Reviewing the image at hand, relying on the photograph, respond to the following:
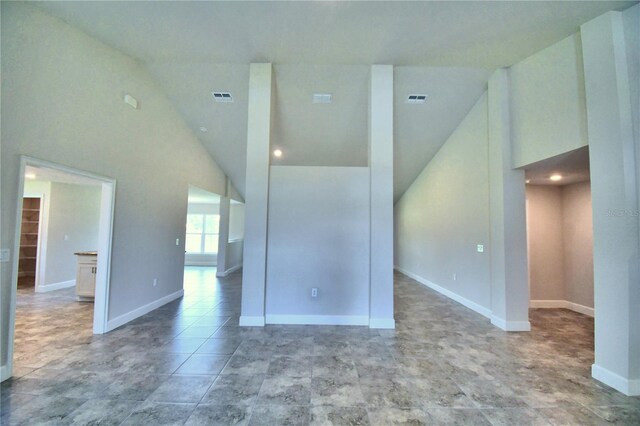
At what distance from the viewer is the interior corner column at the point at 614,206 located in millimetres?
2430

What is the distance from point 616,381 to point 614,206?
5.19 feet

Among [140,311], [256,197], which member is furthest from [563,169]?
[140,311]

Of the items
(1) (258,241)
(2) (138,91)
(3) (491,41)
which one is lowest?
(1) (258,241)

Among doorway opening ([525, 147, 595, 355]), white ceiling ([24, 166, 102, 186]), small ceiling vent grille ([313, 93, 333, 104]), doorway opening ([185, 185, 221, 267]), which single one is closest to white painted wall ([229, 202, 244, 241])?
doorway opening ([185, 185, 221, 267])

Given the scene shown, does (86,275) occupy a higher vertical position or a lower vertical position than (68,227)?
lower

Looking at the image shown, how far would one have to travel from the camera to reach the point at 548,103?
137 inches

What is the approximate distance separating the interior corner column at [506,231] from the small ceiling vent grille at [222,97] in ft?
14.0

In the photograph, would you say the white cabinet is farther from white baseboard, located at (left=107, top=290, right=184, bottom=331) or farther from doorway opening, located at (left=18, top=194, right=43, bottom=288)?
doorway opening, located at (left=18, top=194, right=43, bottom=288)

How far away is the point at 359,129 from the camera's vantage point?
5.61 metres

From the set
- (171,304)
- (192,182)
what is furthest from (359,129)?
(171,304)

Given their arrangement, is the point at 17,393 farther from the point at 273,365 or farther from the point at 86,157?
the point at 86,157

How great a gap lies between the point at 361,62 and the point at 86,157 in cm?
383

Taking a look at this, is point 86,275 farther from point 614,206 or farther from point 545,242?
point 545,242

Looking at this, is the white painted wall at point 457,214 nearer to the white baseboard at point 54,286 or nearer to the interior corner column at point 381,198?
the interior corner column at point 381,198
